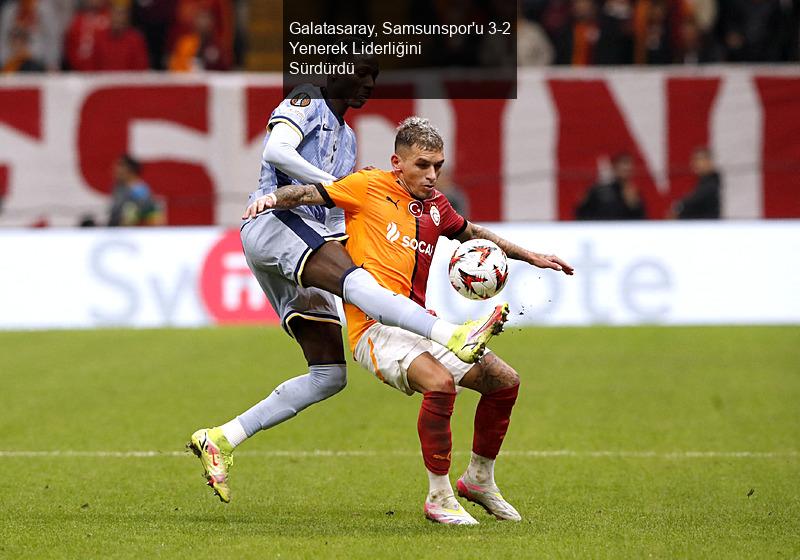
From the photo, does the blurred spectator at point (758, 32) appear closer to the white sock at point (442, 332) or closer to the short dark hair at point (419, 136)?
the short dark hair at point (419, 136)

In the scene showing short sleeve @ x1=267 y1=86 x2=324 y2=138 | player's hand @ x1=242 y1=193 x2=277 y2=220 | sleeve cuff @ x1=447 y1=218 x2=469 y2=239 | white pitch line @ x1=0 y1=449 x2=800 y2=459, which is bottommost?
white pitch line @ x1=0 y1=449 x2=800 y2=459

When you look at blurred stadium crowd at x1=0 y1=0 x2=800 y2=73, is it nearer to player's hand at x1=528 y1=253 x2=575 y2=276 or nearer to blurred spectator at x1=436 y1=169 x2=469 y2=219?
blurred spectator at x1=436 y1=169 x2=469 y2=219

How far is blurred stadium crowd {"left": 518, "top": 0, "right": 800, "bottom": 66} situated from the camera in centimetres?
1995

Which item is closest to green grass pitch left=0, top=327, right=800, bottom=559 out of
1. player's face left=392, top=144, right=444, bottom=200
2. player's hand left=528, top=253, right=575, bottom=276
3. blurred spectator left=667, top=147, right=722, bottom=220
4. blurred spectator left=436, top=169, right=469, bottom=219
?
player's hand left=528, top=253, right=575, bottom=276

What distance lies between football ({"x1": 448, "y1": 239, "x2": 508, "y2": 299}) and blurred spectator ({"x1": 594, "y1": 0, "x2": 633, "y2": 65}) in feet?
45.3

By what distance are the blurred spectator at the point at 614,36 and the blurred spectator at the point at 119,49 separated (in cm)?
657

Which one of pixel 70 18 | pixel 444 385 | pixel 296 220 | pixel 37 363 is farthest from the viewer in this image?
pixel 70 18

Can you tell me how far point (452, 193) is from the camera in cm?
1872

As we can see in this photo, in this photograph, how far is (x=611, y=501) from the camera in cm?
741

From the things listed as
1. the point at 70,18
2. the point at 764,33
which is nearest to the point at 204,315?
the point at 70,18

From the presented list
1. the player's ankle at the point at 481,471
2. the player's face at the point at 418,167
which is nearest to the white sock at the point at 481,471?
the player's ankle at the point at 481,471

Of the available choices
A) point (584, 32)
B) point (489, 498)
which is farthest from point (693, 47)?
point (489, 498)

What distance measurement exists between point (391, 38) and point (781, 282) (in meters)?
5.77

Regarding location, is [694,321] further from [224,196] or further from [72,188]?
[72,188]
